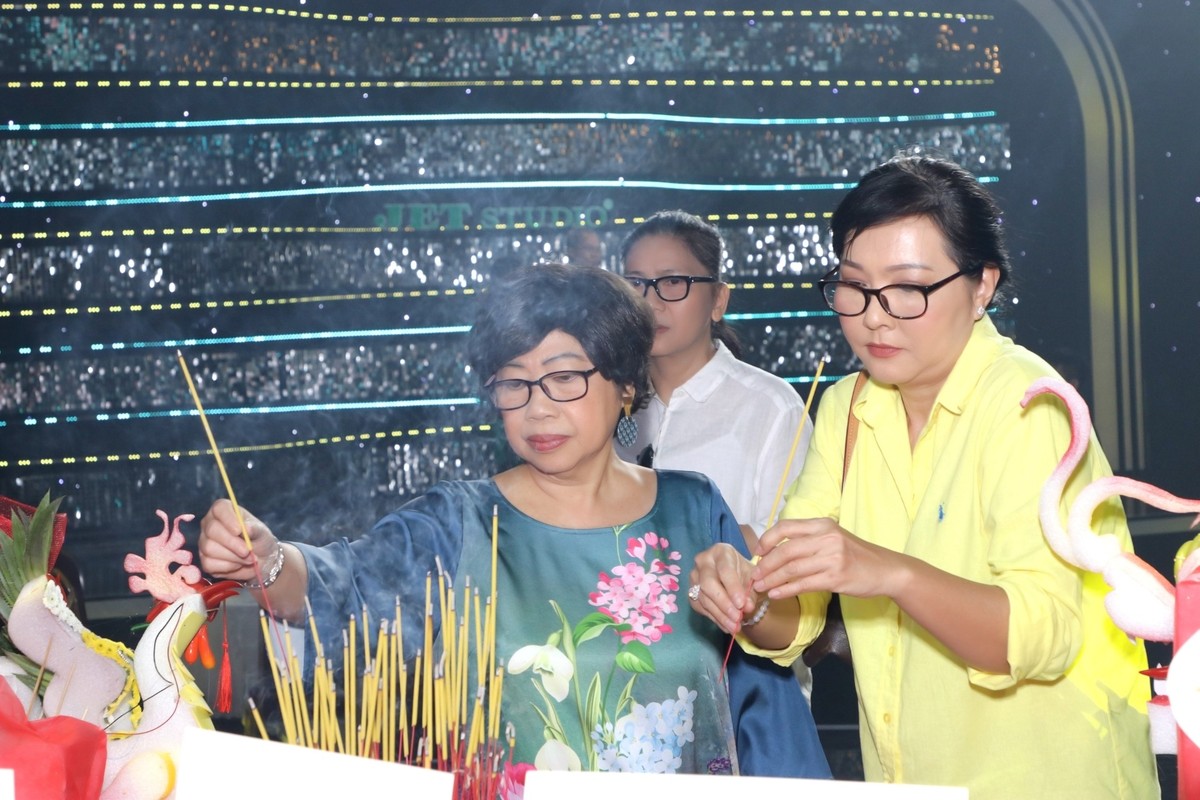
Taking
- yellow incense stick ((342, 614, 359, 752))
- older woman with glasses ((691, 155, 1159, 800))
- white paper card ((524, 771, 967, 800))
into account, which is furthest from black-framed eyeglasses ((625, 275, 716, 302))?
white paper card ((524, 771, 967, 800))

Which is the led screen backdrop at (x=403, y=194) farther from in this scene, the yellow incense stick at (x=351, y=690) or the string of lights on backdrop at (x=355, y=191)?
the yellow incense stick at (x=351, y=690)

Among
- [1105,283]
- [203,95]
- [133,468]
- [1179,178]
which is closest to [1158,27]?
[1179,178]

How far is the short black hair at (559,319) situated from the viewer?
1532mm

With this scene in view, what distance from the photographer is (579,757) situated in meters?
1.42

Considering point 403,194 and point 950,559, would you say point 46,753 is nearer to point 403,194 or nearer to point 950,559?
point 950,559

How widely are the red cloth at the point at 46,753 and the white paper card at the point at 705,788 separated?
0.39 m

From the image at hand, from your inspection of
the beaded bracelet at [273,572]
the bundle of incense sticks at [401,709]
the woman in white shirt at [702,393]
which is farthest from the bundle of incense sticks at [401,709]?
the woman in white shirt at [702,393]

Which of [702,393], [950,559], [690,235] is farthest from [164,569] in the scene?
[690,235]

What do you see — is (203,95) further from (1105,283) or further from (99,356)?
(1105,283)

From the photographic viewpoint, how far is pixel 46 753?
103 centimetres

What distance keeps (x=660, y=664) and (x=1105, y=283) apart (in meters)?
2.73

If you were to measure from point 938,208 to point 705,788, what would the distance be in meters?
0.68

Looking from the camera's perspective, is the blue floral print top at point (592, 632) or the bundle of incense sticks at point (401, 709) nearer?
the bundle of incense sticks at point (401, 709)

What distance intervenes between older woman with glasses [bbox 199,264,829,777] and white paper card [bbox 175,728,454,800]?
1.23ft
